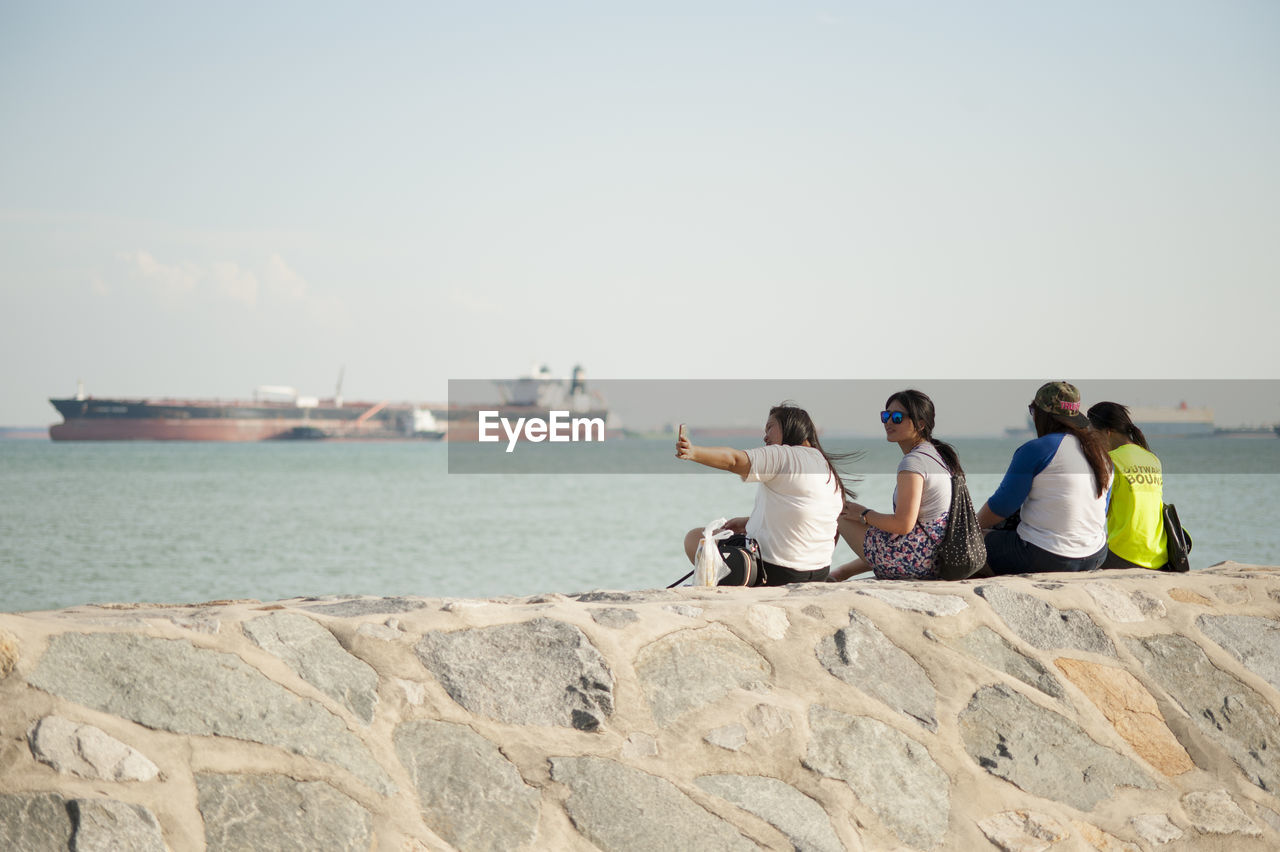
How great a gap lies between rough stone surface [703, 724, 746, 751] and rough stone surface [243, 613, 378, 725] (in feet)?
2.47

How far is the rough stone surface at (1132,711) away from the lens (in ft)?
9.26

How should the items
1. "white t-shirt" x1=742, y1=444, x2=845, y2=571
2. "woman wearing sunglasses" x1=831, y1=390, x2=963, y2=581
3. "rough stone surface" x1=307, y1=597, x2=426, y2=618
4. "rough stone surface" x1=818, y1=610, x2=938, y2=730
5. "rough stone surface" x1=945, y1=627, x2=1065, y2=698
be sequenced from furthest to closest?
"white t-shirt" x1=742, y1=444, x2=845, y2=571 → "woman wearing sunglasses" x1=831, y1=390, x2=963, y2=581 → "rough stone surface" x1=945, y1=627, x2=1065, y2=698 → "rough stone surface" x1=818, y1=610, x2=938, y2=730 → "rough stone surface" x1=307, y1=597, x2=426, y2=618

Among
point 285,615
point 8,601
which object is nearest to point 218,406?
point 8,601

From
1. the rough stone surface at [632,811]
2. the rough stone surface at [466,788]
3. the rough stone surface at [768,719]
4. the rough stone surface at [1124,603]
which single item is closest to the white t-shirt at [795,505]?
the rough stone surface at [1124,603]

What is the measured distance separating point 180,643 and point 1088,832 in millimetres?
2115

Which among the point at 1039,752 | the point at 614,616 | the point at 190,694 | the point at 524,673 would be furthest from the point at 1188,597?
the point at 190,694

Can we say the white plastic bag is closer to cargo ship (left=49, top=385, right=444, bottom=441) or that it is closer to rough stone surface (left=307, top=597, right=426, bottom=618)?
rough stone surface (left=307, top=597, right=426, bottom=618)

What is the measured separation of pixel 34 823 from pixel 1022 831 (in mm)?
2064

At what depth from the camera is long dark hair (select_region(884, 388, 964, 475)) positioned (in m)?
3.79

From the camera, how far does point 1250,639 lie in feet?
10.6

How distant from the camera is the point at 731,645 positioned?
262cm

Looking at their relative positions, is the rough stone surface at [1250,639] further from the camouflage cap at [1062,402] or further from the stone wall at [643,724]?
the camouflage cap at [1062,402]

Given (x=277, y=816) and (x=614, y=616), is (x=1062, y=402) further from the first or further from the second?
(x=277, y=816)

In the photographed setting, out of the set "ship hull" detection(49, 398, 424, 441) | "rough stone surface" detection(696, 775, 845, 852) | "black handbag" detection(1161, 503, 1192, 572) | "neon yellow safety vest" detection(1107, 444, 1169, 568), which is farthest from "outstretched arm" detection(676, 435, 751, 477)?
"ship hull" detection(49, 398, 424, 441)
